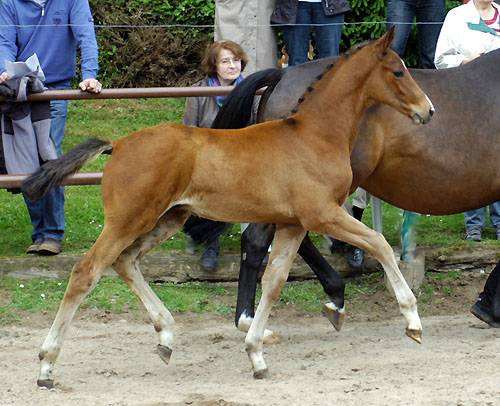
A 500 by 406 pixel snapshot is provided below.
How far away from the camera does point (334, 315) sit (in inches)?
235

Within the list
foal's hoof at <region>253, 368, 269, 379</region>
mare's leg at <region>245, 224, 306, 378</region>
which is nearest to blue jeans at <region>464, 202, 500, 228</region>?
mare's leg at <region>245, 224, 306, 378</region>

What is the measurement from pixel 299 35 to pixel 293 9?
274 millimetres

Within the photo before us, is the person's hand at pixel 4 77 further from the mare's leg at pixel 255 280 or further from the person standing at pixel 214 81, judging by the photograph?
the mare's leg at pixel 255 280

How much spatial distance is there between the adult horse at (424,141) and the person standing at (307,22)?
218 cm

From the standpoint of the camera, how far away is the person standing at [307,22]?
7941 mm

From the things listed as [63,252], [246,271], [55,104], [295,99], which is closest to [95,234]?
[63,252]

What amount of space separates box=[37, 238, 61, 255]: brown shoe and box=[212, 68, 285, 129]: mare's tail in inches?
75.5

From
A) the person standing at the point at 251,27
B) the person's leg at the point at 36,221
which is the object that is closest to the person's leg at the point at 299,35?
the person standing at the point at 251,27

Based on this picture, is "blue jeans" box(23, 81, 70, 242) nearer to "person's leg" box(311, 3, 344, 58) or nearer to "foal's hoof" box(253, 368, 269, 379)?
"person's leg" box(311, 3, 344, 58)

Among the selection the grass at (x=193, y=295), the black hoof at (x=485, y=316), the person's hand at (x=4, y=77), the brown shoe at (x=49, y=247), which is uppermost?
the person's hand at (x=4, y=77)

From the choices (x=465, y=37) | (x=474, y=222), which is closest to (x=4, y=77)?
(x=465, y=37)

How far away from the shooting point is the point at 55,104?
712 cm

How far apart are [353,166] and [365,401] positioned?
5.59ft

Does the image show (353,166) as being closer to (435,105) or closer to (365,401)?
(435,105)
